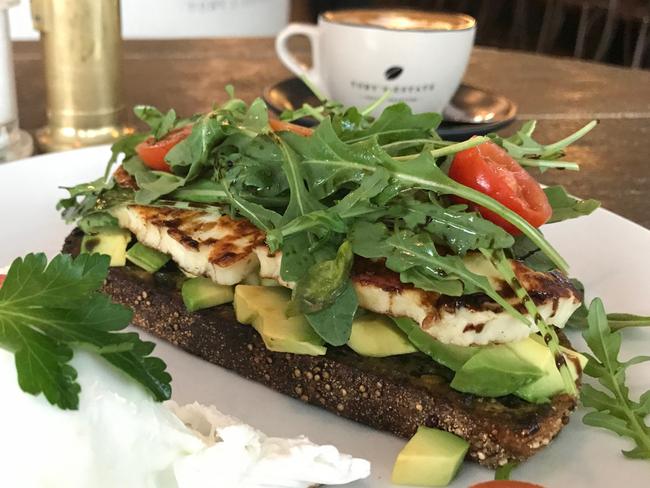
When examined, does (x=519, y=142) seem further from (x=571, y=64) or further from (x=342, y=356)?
(x=571, y=64)

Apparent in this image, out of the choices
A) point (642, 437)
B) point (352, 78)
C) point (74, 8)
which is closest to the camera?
point (642, 437)

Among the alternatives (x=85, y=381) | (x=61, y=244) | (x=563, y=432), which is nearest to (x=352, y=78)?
(x=61, y=244)

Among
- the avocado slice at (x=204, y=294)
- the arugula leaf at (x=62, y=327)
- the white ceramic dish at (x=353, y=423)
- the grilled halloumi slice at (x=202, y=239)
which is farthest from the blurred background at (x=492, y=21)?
the arugula leaf at (x=62, y=327)

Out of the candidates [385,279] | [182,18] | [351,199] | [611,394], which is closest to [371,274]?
[385,279]

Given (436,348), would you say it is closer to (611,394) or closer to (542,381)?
(542,381)

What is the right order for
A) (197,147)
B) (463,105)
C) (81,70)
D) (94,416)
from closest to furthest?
1. (94,416)
2. (197,147)
3. (81,70)
4. (463,105)

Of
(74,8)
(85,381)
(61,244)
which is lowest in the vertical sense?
(61,244)
